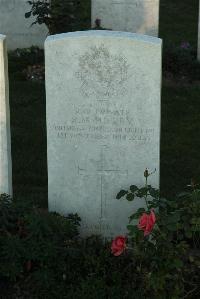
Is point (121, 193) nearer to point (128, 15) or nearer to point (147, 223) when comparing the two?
point (147, 223)

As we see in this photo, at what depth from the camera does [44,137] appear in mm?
8938

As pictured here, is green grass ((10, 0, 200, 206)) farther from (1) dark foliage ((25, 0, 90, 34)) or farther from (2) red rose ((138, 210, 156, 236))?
(2) red rose ((138, 210, 156, 236))

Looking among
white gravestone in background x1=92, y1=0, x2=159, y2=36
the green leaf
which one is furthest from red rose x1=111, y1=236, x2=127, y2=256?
white gravestone in background x1=92, y1=0, x2=159, y2=36

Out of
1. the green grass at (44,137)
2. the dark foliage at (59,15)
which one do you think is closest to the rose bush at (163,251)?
the green grass at (44,137)

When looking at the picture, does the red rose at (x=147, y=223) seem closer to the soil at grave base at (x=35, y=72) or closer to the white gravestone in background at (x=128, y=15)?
the soil at grave base at (x=35, y=72)

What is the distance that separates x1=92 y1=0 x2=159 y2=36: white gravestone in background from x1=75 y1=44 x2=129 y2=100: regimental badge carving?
686 cm

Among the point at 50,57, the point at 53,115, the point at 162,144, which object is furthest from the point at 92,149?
the point at 162,144

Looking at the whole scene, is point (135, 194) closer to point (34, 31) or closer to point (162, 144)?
point (162, 144)

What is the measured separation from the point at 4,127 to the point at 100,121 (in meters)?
0.74

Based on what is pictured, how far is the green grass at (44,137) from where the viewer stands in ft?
25.1

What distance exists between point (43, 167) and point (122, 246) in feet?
10.1

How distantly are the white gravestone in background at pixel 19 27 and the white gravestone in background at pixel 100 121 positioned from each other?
7.54m

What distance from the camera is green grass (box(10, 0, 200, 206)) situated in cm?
764

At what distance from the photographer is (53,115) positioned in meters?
5.87
